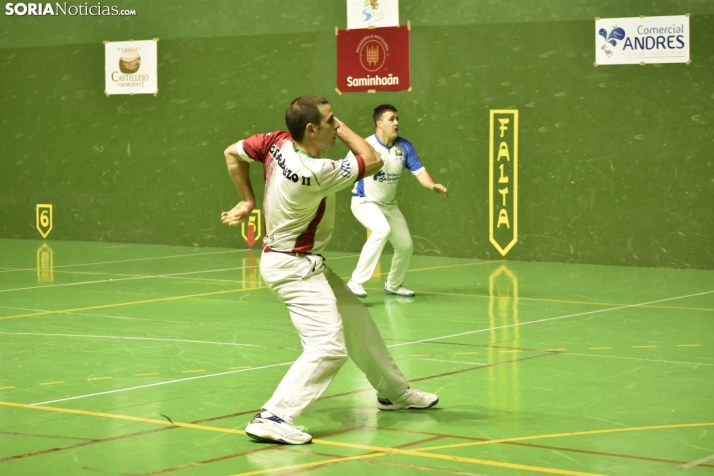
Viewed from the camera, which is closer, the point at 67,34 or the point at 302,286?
the point at 302,286

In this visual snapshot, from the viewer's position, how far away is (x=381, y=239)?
12.2m

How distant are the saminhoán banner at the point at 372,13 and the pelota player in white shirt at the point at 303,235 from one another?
10964mm

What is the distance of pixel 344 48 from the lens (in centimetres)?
1739

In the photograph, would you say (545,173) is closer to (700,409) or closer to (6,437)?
(700,409)

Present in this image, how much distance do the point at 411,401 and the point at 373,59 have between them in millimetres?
11071

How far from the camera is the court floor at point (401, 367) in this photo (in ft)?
18.7

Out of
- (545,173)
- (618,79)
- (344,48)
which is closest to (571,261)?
(545,173)

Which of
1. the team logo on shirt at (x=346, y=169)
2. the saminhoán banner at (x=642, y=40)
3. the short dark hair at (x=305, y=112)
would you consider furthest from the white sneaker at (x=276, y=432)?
the saminhoán banner at (x=642, y=40)

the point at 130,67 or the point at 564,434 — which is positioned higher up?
the point at 130,67

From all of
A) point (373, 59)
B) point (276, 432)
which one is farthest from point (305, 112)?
point (373, 59)

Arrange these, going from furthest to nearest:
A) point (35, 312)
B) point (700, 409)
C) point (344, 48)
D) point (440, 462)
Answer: point (344, 48), point (35, 312), point (700, 409), point (440, 462)

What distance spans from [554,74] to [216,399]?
10.2 m

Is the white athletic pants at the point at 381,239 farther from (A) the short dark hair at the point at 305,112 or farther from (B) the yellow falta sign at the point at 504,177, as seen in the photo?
(A) the short dark hair at the point at 305,112

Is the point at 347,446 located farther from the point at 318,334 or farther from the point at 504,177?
the point at 504,177
